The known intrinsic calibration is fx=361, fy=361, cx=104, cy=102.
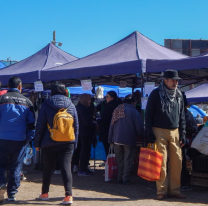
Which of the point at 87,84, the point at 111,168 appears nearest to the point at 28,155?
the point at 87,84

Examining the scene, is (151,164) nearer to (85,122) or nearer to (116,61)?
(85,122)

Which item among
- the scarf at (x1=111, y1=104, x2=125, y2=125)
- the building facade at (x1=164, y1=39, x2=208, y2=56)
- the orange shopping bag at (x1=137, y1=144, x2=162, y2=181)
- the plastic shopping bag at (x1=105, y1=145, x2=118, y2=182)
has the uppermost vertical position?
the building facade at (x1=164, y1=39, x2=208, y2=56)

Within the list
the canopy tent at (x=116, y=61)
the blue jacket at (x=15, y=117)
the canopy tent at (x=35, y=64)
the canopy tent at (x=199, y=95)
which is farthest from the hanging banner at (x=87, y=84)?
the canopy tent at (x=199, y=95)

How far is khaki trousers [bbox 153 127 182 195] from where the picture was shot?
5.24 metres

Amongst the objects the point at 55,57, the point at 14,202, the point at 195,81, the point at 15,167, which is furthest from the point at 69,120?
the point at 55,57

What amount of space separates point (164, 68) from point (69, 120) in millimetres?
2325

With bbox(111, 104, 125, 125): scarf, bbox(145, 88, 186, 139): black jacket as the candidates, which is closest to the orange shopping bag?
bbox(145, 88, 186, 139): black jacket

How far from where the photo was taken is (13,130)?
4.97 m

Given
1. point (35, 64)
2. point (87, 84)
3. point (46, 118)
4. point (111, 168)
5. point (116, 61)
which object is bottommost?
point (111, 168)

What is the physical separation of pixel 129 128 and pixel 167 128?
132cm

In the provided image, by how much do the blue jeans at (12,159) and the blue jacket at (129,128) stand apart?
1.95 metres

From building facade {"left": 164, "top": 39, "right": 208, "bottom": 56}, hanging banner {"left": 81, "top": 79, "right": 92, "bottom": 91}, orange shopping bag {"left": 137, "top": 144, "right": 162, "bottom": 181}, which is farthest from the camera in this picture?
building facade {"left": 164, "top": 39, "right": 208, "bottom": 56}

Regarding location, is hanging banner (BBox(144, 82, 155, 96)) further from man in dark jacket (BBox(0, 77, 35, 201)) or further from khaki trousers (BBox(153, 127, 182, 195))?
man in dark jacket (BBox(0, 77, 35, 201))

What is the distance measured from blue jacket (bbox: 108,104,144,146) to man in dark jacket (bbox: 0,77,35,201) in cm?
185
